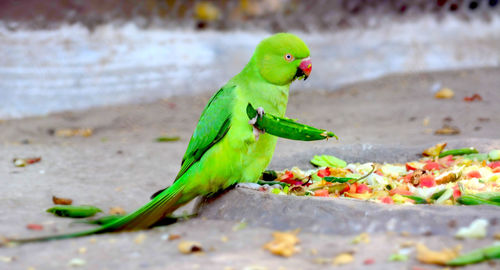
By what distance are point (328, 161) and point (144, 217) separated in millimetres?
1345

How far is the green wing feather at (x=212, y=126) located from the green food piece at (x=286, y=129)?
116mm

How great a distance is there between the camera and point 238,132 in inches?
97.5

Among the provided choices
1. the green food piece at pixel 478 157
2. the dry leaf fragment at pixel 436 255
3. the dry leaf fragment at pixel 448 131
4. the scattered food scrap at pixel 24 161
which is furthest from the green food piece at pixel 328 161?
the scattered food scrap at pixel 24 161

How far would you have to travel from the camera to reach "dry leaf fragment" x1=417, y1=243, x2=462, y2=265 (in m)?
1.67

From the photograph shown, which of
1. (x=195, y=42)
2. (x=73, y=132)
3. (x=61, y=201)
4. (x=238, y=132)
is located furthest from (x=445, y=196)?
(x=195, y=42)

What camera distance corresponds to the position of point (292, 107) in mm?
5695

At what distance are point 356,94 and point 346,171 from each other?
3.16m

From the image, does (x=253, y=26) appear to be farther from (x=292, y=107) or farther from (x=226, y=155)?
(x=226, y=155)

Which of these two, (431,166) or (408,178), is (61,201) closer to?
(408,178)

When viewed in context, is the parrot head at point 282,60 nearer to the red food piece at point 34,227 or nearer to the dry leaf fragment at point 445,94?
the red food piece at point 34,227

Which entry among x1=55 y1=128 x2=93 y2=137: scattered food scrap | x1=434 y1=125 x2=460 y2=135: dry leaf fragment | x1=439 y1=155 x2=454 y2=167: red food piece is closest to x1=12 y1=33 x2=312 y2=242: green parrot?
x1=439 y1=155 x2=454 y2=167: red food piece

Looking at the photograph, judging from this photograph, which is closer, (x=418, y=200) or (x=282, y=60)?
(x=418, y=200)

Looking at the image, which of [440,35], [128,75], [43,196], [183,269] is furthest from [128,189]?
[440,35]

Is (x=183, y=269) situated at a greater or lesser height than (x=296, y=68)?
lesser
